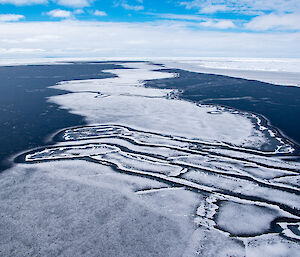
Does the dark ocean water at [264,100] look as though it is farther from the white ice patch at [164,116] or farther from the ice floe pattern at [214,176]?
the ice floe pattern at [214,176]

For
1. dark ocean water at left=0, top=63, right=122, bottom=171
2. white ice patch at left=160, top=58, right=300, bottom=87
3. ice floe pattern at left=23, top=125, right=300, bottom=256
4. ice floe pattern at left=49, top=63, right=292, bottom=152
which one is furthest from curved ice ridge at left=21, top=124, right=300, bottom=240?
white ice patch at left=160, top=58, right=300, bottom=87

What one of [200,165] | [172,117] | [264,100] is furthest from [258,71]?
[200,165]

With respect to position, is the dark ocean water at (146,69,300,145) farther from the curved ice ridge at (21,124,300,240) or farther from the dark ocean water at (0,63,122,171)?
the dark ocean water at (0,63,122,171)

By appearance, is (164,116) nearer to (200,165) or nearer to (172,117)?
(172,117)

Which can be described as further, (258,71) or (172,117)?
(258,71)

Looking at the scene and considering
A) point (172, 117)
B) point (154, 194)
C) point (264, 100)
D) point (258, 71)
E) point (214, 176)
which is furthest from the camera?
point (258, 71)
